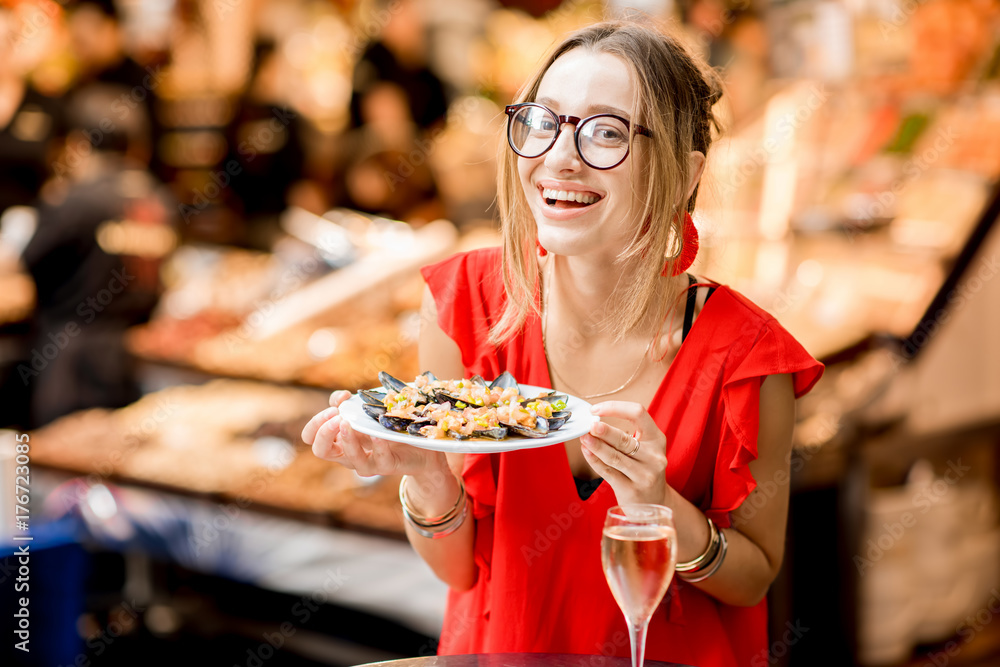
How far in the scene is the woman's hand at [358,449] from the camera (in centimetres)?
126

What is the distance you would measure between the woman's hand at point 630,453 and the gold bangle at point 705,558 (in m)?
0.15

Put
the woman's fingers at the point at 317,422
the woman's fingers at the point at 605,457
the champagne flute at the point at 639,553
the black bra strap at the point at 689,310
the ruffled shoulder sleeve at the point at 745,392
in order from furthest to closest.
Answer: the black bra strap at the point at 689,310
the ruffled shoulder sleeve at the point at 745,392
the woman's fingers at the point at 317,422
the woman's fingers at the point at 605,457
the champagne flute at the point at 639,553

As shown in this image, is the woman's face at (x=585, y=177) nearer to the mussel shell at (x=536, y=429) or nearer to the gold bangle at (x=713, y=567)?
the mussel shell at (x=536, y=429)

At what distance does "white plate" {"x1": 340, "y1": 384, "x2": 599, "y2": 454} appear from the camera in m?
1.12

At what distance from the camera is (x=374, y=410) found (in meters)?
1.25

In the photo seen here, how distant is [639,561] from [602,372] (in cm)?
50

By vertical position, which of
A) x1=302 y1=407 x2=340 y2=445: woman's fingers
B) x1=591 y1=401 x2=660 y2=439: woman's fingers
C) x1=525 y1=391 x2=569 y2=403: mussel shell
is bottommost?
x1=302 y1=407 x2=340 y2=445: woman's fingers

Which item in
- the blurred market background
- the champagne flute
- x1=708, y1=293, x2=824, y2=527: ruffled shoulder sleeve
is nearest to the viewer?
the champagne flute

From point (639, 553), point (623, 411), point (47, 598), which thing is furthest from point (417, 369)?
point (639, 553)

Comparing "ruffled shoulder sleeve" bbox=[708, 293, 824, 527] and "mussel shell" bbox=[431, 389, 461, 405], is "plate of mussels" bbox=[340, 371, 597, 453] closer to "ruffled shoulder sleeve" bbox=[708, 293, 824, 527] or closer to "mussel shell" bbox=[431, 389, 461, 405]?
"mussel shell" bbox=[431, 389, 461, 405]

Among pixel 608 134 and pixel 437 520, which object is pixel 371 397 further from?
pixel 608 134

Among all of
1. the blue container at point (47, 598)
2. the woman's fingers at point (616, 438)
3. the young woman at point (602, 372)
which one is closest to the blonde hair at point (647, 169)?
the young woman at point (602, 372)

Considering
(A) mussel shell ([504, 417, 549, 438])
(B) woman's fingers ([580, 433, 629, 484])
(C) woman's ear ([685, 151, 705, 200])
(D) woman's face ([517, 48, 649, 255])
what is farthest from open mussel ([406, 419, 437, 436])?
(C) woman's ear ([685, 151, 705, 200])

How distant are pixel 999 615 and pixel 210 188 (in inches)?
215
